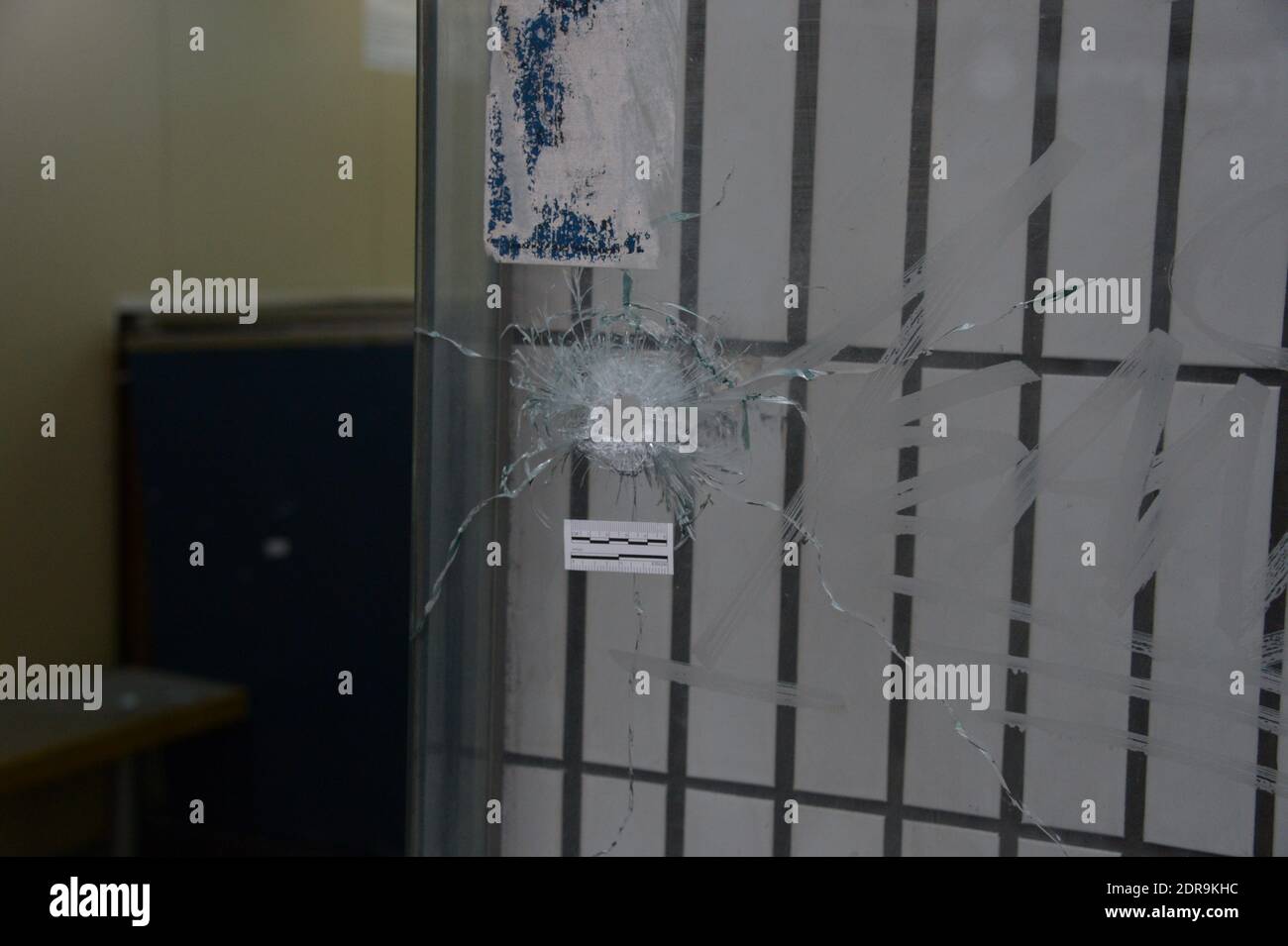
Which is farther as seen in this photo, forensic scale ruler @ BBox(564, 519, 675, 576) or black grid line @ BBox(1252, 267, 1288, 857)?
forensic scale ruler @ BBox(564, 519, 675, 576)

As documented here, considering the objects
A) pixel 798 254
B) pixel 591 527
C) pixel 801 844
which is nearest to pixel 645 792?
pixel 801 844

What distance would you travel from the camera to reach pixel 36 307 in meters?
2.03

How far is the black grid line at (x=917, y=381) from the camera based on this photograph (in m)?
1.87

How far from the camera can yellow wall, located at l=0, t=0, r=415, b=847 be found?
77.7 inches

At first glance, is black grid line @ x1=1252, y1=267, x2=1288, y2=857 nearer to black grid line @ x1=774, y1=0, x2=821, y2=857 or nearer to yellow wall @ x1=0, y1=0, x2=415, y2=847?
black grid line @ x1=774, y1=0, x2=821, y2=857

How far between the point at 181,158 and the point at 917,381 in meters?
1.33

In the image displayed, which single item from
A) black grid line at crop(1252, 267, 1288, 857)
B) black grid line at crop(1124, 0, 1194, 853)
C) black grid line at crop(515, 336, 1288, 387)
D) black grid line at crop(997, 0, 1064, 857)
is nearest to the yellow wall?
black grid line at crop(515, 336, 1288, 387)

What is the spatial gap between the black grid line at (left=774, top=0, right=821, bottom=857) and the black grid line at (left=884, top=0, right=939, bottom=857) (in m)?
0.16

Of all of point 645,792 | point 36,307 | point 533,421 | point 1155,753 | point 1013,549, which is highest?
point 36,307

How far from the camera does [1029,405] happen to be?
191 centimetres

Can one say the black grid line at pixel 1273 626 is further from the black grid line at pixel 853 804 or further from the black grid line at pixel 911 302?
the black grid line at pixel 911 302

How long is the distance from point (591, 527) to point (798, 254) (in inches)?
23.4

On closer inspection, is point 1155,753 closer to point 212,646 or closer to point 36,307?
point 212,646

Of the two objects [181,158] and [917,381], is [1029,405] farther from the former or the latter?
[181,158]
